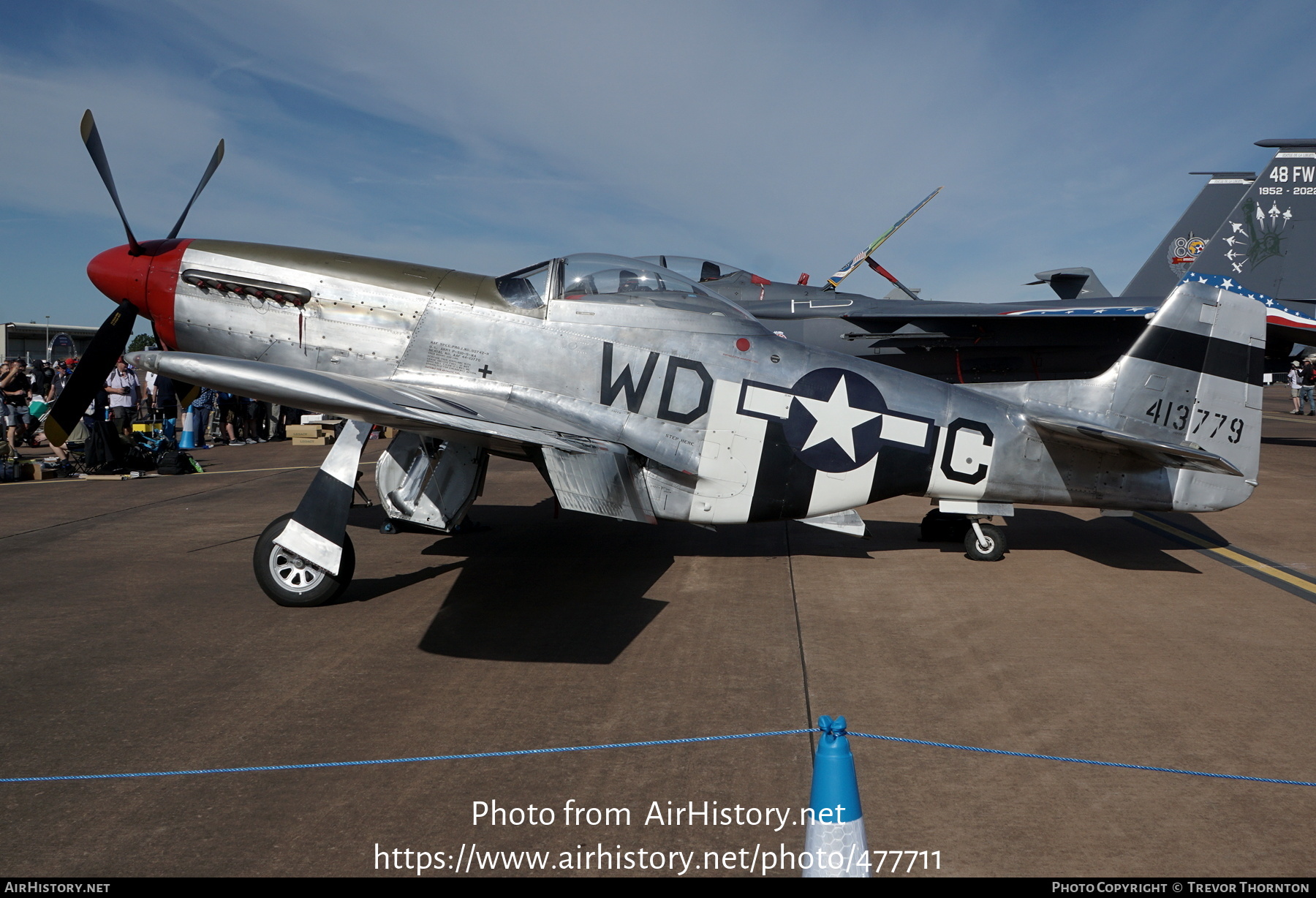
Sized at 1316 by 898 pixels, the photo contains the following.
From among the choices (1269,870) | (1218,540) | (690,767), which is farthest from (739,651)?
(1218,540)

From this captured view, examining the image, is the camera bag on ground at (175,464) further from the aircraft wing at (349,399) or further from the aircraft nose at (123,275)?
the aircraft wing at (349,399)

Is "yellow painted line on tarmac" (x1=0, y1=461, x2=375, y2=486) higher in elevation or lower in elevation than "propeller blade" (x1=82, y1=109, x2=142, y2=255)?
lower

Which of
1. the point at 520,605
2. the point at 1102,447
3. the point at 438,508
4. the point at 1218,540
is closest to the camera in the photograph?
the point at 520,605

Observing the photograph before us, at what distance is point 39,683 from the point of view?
4223 mm

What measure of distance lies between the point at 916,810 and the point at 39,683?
450cm

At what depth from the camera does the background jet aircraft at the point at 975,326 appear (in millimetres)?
16016

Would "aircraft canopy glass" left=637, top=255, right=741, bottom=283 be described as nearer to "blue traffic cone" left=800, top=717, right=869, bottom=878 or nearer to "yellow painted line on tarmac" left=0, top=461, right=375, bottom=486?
"yellow painted line on tarmac" left=0, top=461, right=375, bottom=486

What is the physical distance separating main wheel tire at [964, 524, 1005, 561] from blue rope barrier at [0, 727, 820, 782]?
Answer: 4207 millimetres

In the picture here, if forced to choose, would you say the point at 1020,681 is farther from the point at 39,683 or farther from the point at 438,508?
the point at 39,683

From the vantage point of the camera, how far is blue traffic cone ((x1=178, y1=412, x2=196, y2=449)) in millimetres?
15680

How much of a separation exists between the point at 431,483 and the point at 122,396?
37.8ft

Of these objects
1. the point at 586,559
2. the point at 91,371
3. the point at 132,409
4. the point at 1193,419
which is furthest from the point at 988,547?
the point at 132,409

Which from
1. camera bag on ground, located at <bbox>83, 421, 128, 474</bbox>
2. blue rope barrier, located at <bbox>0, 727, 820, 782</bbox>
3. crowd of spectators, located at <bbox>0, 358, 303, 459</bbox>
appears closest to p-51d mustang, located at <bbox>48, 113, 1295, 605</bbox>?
blue rope barrier, located at <bbox>0, 727, 820, 782</bbox>

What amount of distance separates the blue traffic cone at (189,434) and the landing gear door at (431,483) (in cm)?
1179
